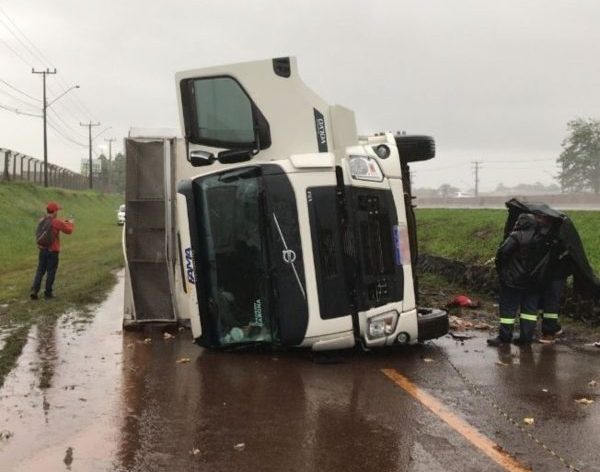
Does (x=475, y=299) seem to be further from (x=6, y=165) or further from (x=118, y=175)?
(x=118, y=175)

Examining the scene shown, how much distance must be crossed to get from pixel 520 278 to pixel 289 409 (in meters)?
3.44

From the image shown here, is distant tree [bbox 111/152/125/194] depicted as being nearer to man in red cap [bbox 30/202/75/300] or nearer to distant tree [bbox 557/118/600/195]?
distant tree [bbox 557/118/600/195]

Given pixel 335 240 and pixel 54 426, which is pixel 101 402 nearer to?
pixel 54 426

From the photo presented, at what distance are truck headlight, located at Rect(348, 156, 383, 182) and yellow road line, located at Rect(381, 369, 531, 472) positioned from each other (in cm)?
194

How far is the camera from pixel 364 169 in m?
6.37

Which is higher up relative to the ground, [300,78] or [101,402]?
[300,78]

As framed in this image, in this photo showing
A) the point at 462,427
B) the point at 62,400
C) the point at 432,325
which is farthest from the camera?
the point at 432,325

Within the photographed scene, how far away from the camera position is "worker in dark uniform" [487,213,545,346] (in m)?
7.14

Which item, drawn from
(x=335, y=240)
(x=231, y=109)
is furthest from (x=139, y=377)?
(x=231, y=109)

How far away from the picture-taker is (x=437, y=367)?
634 centimetres

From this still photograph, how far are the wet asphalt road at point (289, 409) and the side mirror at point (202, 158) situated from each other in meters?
2.09

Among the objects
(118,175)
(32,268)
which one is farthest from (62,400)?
(118,175)

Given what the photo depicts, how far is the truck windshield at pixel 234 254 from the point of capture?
6289mm

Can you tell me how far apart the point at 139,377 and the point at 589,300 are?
18.8 ft
